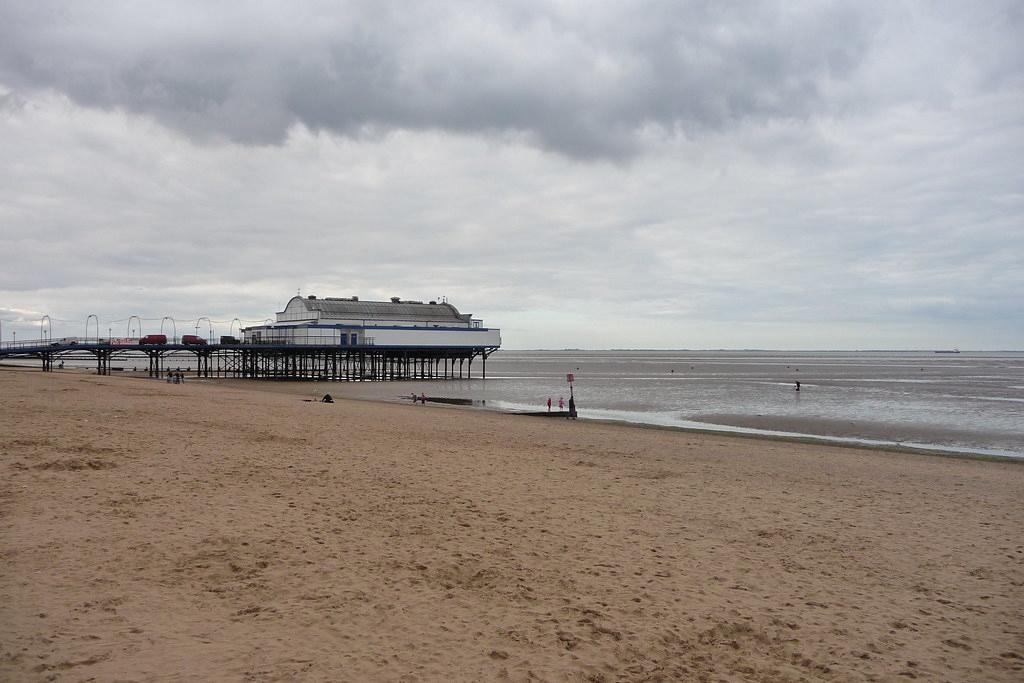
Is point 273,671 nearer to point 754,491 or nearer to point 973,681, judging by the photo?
point 973,681

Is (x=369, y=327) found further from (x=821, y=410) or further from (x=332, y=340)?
(x=821, y=410)

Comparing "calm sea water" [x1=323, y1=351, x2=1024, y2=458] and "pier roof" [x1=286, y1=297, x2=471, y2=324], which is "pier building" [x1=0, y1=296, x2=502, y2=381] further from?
"calm sea water" [x1=323, y1=351, x2=1024, y2=458]

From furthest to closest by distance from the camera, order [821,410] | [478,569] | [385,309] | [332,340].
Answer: [385,309], [332,340], [821,410], [478,569]

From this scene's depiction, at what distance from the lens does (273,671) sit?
5.70 metres

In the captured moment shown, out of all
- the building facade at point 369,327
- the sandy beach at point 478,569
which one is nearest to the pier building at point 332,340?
the building facade at point 369,327

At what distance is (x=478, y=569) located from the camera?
27.6ft

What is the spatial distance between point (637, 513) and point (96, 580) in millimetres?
7473

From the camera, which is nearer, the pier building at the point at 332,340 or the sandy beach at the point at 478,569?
the sandy beach at the point at 478,569

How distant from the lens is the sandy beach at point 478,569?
619cm

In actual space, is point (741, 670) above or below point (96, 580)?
below

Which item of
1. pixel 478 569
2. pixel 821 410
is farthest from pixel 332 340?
pixel 478 569

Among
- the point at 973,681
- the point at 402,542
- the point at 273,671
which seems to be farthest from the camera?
the point at 402,542

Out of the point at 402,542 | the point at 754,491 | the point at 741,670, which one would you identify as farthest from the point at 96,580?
the point at 754,491

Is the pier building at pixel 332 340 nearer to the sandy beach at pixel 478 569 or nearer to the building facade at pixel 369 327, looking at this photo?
the building facade at pixel 369 327
